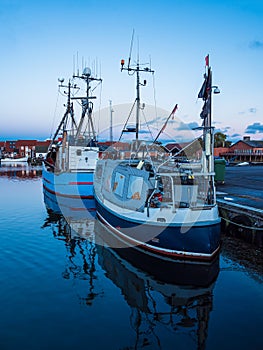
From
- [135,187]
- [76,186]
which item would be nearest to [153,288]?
[135,187]

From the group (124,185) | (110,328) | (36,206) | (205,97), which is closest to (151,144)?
(124,185)

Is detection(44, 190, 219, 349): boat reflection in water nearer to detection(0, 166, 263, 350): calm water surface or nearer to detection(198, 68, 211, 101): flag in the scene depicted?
detection(0, 166, 263, 350): calm water surface

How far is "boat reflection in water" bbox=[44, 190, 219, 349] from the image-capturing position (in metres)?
7.09

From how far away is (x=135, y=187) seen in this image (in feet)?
40.8

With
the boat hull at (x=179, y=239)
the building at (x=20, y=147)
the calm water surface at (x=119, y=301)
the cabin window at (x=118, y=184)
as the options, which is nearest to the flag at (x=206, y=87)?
the boat hull at (x=179, y=239)

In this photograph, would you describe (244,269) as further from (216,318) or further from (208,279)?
(216,318)

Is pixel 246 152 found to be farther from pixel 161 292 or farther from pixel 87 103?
pixel 161 292

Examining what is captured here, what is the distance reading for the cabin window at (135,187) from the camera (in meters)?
12.1

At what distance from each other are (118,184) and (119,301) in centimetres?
677

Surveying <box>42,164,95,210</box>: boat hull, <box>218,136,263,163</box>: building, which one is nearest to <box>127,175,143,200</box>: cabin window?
<box>42,164,95,210</box>: boat hull

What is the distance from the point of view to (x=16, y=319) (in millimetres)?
7512

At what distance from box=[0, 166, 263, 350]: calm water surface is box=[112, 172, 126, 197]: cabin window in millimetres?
2645

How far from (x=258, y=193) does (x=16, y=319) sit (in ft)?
53.1

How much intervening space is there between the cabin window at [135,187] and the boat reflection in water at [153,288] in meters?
2.23
